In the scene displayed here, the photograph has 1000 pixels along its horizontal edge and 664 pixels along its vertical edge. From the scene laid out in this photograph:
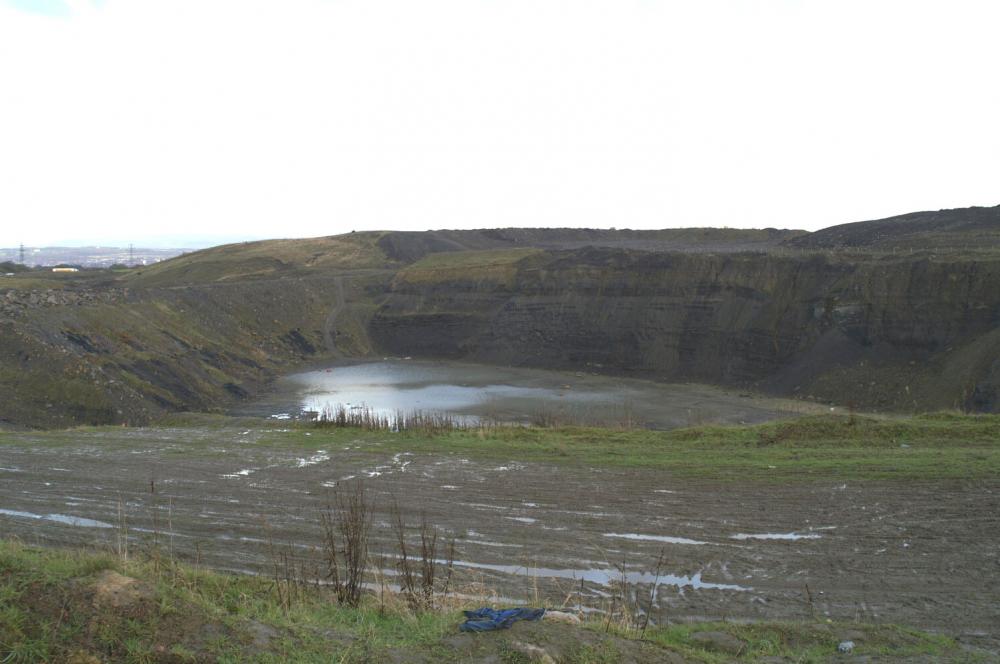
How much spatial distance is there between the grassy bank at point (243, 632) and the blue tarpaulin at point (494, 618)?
0.10 metres

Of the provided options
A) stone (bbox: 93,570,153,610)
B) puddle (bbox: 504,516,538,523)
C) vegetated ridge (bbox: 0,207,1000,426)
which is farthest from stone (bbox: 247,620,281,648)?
vegetated ridge (bbox: 0,207,1000,426)

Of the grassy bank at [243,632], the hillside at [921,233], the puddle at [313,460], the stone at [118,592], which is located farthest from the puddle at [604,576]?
the hillside at [921,233]

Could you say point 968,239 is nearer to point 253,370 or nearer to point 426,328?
point 426,328

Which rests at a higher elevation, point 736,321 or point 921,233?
point 921,233

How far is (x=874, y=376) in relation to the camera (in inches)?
1344

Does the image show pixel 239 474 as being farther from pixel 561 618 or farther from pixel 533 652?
pixel 533 652

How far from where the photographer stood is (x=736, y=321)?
4259 centimetres

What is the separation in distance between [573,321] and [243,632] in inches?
1755

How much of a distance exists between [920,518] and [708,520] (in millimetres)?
3333

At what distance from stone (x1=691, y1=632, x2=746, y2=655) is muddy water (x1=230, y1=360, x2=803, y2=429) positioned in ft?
64.7

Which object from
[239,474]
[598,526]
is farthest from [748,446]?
[239,474]

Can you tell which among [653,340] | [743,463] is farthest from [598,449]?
[653,340]

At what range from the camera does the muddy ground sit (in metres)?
9.88

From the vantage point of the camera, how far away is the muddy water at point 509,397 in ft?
104
